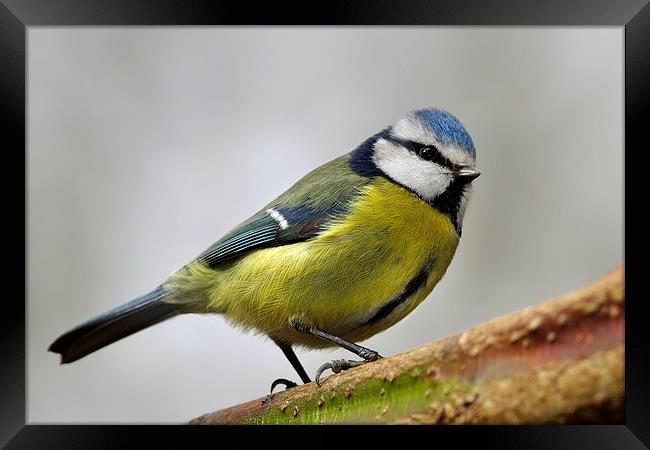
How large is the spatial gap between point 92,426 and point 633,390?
4.06 feet

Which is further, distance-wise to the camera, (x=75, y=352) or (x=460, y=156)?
(x=75, y=352)

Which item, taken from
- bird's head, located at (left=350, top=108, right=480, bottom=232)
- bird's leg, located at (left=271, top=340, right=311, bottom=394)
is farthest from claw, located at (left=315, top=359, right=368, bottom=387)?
bird's head, located at (left=350, top=108, right=480, bottom=232)

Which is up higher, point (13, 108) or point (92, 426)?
point (13, 108)

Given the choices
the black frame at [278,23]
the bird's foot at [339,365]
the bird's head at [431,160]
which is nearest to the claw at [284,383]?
the black frame at [278,23]

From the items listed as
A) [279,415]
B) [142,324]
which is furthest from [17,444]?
[279,415]

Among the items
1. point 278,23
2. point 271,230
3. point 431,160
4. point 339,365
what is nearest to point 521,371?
point 339,365

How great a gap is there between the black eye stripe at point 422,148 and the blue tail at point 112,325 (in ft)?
2.24

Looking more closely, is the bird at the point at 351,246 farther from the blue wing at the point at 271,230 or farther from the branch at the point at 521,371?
the branch at the point at 521,371

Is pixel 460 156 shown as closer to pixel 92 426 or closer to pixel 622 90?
pixel 622 90

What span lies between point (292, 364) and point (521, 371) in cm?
70

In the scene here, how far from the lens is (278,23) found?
1715 mm

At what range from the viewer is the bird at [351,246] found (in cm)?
159

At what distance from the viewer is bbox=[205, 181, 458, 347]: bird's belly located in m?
1.59

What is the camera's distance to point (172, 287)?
1828 millimetres
